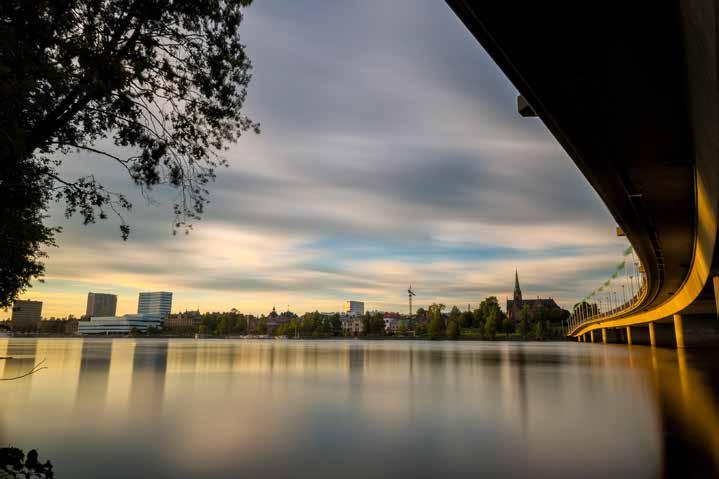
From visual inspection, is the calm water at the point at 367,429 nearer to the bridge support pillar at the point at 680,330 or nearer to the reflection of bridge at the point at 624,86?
the reflection of bridge at the point at 624,86

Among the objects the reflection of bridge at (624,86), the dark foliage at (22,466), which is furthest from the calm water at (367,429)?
the reflection of bridge at (624,86)

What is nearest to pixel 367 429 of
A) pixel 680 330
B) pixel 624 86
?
pixel 624 86

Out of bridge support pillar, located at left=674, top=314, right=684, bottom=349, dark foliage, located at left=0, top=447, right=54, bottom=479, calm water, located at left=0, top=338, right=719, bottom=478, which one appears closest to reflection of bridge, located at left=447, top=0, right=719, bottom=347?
calm water, located at left=0, top=338, right=719, bottom=478

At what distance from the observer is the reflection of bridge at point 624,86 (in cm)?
1029

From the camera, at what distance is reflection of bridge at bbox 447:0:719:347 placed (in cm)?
1029

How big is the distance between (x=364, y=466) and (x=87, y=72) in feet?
29.6

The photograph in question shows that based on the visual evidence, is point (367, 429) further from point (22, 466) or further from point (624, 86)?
point (624, 86)

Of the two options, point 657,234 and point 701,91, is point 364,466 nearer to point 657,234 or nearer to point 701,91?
point 701,91

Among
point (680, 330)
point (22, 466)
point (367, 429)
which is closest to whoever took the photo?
point (22, 466)

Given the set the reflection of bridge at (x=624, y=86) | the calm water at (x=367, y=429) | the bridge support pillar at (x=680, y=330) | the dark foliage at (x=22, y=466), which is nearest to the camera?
A: the dark foliage at (x=22, y=466)

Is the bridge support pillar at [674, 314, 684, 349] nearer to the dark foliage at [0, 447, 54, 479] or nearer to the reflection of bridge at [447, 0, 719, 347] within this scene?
the reflection of bridge at [447, 0, 719, 347]

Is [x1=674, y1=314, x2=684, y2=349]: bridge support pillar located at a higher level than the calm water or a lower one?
higher

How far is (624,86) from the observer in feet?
44.3

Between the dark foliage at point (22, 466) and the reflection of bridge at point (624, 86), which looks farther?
the reflection of bridge at point (624, 86)
